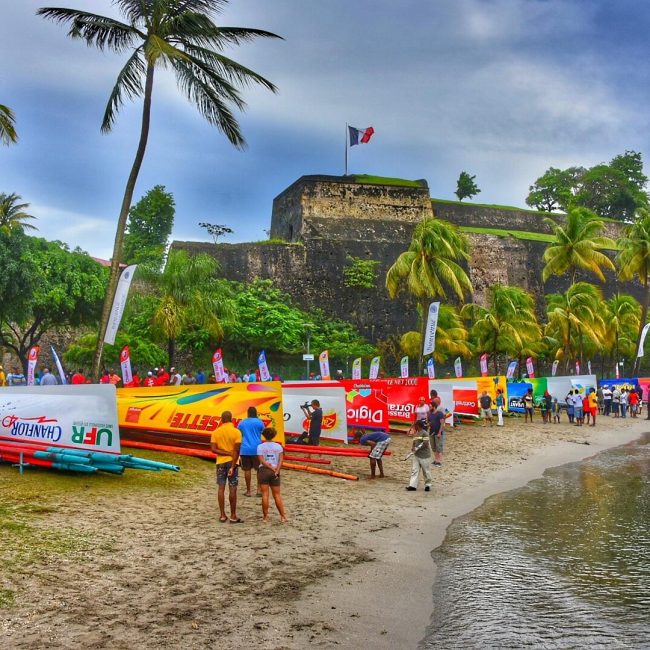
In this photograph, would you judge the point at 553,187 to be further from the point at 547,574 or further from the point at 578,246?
the point at 547,574

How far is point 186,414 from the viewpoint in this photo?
585 inches

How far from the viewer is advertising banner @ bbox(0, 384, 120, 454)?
1147cm

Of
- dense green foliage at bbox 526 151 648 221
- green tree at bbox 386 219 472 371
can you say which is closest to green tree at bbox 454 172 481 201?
dense green foliage at bbox 526 151 648 221

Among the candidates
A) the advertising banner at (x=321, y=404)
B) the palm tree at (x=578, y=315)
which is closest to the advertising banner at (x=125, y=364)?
the advertising banner at (x=321, y=404)

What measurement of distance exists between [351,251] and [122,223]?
3155 cm

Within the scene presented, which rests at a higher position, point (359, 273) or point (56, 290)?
point (359, 273)

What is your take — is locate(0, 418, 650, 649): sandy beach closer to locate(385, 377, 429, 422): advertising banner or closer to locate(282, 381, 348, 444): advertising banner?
locate(282, 381, 348, 444): advertising banner

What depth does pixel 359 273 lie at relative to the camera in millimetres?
45938

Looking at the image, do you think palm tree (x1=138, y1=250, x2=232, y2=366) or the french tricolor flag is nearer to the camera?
palm tree (x1=138, y1=250, x2=232, y2=366)

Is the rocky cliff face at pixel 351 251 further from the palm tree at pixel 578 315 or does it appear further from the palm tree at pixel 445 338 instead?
the palm tree at pixel 578 315

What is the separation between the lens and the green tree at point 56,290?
2811 cm

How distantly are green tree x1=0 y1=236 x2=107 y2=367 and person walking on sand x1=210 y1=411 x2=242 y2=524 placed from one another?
21.0m

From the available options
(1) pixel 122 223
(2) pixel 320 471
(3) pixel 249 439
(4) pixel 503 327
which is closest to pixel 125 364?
(1) pixel 122 223

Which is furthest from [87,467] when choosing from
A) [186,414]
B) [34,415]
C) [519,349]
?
[519,349]
